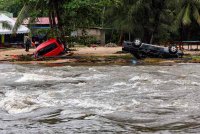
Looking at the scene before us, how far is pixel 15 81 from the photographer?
18938 millimetres

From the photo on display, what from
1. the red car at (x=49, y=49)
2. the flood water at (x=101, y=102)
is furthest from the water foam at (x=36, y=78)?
the red car at (x=49, y=49)

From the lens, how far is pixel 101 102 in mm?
13008

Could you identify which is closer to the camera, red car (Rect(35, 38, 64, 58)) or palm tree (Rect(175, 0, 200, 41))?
red car (Rect(35, 38, 64, 58))

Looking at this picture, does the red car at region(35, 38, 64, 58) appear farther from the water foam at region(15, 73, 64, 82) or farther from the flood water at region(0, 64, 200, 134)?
the water foam at region(15, 73, 64, 82)

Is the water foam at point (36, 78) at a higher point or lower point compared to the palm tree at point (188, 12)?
lower

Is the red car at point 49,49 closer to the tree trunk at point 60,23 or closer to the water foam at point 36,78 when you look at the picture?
the tree trunk at point 60,23

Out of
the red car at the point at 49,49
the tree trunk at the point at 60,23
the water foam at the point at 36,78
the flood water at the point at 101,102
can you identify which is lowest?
the water foam at the point at 36,78

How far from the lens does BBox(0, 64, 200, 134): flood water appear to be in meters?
10.0

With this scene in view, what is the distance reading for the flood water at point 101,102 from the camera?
1005cm

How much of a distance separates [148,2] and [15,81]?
18792 mm

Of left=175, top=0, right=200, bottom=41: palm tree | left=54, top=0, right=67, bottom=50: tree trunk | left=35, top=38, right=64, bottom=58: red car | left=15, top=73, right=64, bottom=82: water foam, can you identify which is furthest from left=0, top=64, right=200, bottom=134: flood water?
left=175, top=0, right=200, bottom=41: palm tree

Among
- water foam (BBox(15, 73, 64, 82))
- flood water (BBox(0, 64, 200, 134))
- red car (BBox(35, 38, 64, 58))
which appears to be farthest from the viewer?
red car (BBox(35, 38, 64, 58))

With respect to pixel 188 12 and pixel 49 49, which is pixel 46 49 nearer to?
pixel 49 49

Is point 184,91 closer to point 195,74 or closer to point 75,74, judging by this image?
point 195,74
